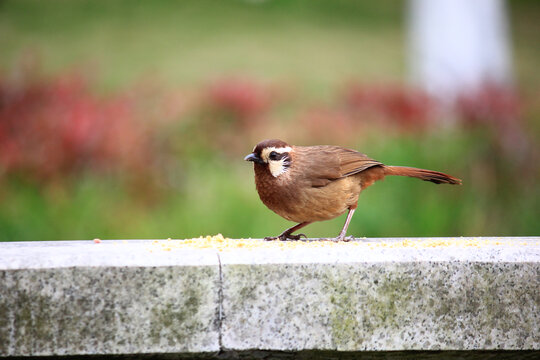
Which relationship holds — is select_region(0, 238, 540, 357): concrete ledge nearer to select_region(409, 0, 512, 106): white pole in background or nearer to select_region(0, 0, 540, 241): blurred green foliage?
select_region(0, 0, 540, 241): blurred green foliage

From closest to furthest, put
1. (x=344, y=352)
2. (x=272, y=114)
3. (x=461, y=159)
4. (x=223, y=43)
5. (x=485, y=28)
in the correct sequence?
1. (x=344, y=352)
2. (x=461, y=159)
3. (x=272, y=114)
4. (x=485, y=28)
5. (x=223, y=43)

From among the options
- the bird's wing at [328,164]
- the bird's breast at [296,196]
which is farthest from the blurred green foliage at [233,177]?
the bird's breast at [296,196]

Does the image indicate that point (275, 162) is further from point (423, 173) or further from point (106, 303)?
point (106, 303)

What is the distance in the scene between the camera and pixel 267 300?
280cm

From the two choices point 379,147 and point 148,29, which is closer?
point 379,147

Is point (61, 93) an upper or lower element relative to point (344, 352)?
upper

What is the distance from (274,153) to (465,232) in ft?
9.16

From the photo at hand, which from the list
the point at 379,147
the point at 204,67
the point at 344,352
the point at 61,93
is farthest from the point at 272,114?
the point at 204,67

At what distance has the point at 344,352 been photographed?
2875 mm

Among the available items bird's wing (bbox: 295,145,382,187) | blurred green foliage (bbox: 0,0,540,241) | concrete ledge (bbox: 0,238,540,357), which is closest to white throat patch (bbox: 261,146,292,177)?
bird's wing (bbox: 295,145,382,187)

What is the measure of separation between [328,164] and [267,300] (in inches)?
57.5

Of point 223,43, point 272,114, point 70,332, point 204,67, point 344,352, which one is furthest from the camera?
point 223,43

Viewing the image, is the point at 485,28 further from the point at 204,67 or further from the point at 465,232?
the point at 204,67

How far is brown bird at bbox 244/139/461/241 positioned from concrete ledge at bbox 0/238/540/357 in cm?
97
